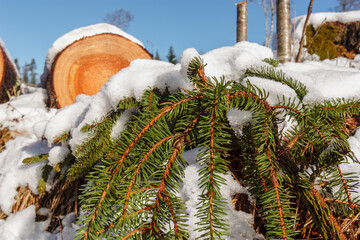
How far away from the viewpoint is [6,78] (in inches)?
112

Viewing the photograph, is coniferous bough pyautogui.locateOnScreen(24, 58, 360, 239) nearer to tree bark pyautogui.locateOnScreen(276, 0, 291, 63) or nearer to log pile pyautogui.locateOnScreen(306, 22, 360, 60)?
tree bark pyautogui.locateOnScreen(276, 0, 291, 63)

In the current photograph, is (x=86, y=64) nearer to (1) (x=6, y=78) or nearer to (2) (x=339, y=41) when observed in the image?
(1) (x=6, y=78)

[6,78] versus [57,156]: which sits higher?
[6,78]

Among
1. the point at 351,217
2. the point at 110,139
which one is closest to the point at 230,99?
the point at 351,217

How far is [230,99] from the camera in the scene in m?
0.64

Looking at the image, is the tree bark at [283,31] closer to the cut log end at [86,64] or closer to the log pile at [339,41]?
the cut log end at [86,64]

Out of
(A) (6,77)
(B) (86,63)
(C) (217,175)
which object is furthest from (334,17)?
(A) (6,77)

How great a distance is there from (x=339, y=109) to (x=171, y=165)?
1.71 feet

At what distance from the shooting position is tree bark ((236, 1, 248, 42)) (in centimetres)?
262

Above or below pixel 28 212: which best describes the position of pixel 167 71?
above

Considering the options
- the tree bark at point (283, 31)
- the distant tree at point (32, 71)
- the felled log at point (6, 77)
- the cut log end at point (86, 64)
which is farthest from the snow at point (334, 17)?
the distant tree at point (32, 71)

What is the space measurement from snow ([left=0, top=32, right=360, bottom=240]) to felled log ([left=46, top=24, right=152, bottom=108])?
95cm

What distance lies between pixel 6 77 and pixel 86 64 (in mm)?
1153

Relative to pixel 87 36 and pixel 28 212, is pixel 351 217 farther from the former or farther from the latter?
pixel 87 36
